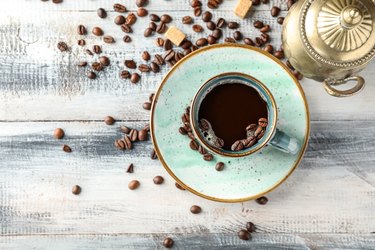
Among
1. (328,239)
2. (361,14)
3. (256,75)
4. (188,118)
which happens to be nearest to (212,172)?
(188,118)

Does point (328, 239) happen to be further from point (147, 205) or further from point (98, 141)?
point (98, 141)

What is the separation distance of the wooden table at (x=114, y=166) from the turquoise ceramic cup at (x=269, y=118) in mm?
189

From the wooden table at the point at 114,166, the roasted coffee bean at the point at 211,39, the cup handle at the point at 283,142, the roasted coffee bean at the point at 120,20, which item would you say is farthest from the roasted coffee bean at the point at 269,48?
the roasted coffee bean at the point at 120,20

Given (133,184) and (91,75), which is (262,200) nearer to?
(133,184)

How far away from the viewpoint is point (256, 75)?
4.12 ft

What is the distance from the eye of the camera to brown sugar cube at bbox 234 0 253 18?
4.42 feet

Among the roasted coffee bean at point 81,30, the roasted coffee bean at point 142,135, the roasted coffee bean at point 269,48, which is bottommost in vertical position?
the roasted coffee bean at point 142,135

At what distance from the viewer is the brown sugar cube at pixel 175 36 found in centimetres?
A: 135

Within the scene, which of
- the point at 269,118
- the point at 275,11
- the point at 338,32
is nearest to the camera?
the point at 338,32

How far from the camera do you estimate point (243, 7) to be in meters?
1.35

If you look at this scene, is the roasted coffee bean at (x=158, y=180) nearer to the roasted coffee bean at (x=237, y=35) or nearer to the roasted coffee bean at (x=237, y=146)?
the roasted coffee bean at (x=237, y=146)

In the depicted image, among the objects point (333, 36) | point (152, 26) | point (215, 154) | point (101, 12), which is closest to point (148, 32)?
point (152, 26)

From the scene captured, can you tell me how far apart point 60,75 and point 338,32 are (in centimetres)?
65

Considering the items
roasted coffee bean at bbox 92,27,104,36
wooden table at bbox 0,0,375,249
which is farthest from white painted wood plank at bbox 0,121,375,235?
roasted coffee bean at bbox 92,27,104,36
